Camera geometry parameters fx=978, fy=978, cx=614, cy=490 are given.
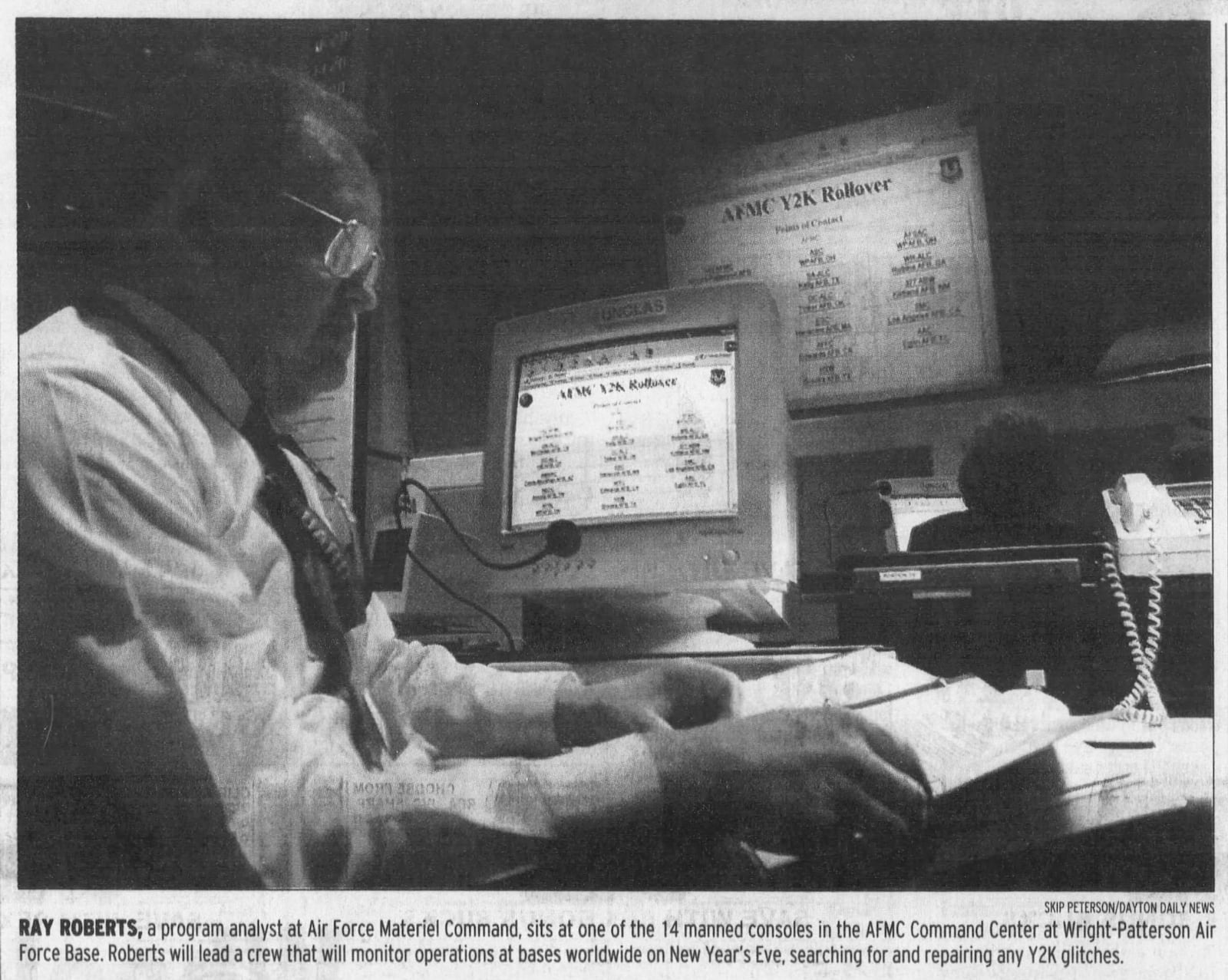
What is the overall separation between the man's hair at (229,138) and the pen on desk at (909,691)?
0.60m

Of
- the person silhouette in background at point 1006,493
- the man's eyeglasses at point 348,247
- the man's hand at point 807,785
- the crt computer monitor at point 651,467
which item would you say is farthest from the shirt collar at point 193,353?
the person silhouette in background at point 1006,493

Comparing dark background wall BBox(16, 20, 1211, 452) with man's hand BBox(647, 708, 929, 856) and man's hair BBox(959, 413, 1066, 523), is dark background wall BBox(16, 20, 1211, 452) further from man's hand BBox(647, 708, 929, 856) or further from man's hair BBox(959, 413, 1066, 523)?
man's hand BBox(647, 708, 929, 856)

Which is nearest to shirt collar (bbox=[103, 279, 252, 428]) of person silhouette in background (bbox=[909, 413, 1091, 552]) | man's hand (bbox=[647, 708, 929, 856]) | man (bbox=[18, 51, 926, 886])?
man (bbox=[18, 51, 926, 886])

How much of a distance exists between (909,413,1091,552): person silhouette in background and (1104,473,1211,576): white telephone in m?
0.04

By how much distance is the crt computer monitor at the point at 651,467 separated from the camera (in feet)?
2.81

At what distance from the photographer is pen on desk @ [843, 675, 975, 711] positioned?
678mm

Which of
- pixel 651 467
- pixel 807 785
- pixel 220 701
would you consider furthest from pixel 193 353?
pixel 807 785

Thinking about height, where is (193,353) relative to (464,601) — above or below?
above

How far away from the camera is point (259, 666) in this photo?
2.13 ft

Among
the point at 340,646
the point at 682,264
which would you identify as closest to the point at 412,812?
the point at 340,646

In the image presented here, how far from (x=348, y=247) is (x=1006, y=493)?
2.10 ft

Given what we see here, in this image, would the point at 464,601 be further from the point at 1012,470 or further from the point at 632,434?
the point at 1012,470

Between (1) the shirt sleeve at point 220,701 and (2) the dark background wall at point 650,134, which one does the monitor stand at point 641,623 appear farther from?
(2) the dark background wall at point 650,134

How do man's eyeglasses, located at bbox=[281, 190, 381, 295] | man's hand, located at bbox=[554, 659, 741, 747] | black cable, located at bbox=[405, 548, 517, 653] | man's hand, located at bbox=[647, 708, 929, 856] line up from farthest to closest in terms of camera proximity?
black cable, located at bbox=[405, 548, 517, 653], man's eyeglasses, located at bbox=[281, 190, 381, 295], man's hand, located at bbox=[554, 659, 741, 747], man's hand, located at bbox=[647, 708, 929, 856]
